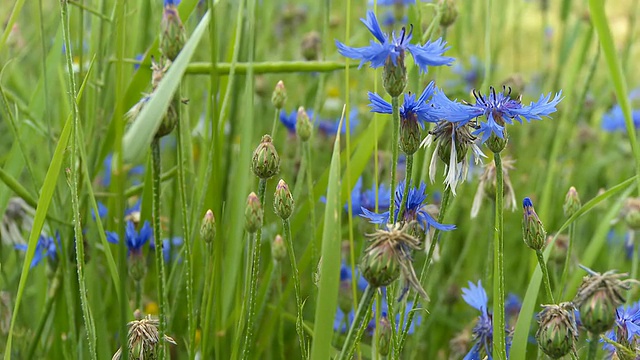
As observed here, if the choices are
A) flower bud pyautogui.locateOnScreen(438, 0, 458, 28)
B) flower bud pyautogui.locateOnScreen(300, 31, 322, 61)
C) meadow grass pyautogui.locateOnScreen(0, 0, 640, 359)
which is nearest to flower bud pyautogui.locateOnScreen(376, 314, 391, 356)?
meadow grass pyautogui.locateOnScreen(0, 0, 640, 359)

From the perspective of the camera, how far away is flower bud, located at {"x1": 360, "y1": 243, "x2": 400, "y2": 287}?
0.53m

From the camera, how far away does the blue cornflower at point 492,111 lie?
606 mm

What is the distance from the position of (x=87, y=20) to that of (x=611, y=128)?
1215mm

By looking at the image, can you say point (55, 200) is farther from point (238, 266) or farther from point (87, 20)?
point (87, 20)

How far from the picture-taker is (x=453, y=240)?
152 cm

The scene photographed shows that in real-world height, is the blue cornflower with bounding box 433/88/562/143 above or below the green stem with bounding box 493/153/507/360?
above

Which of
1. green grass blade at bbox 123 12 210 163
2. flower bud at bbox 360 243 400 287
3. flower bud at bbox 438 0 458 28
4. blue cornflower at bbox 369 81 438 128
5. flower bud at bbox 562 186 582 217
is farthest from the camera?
flower bud at bbox 438 0 458 28

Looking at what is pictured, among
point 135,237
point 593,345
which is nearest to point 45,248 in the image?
point 135,237

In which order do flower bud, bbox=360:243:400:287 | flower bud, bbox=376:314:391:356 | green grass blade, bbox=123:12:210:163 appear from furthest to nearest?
flower bud, bbox=376:314:391:356, flower bud, bbox=360:243:400:287, green grass blade, bbox=123:12:210:163

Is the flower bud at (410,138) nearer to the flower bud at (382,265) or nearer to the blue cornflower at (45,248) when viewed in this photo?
the flower bud at (382,265)

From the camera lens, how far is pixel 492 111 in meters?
0.64

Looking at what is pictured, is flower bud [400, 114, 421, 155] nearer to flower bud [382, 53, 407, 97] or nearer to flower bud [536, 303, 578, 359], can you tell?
flower bud [382, 53, 407, 97]

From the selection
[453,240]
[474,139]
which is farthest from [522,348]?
[453,240]

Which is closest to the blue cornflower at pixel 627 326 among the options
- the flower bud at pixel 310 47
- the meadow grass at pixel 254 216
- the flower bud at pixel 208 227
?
the meadow grass at pixel 254 216
